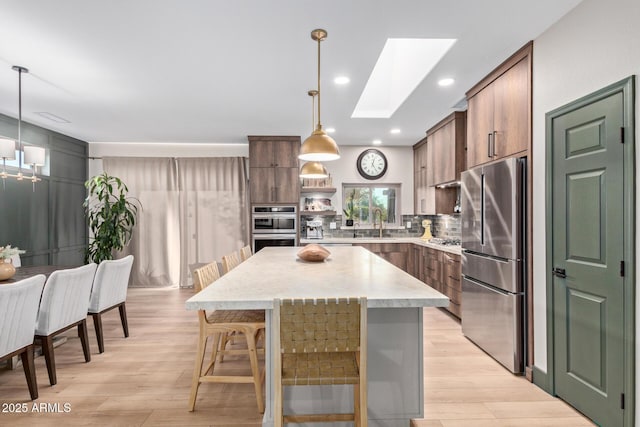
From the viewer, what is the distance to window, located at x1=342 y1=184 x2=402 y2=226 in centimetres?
652

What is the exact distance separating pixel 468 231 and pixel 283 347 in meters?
2.56

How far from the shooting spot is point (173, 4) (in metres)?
2.16

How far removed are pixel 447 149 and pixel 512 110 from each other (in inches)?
71.2

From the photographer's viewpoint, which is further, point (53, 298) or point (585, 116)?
point (53, 298)

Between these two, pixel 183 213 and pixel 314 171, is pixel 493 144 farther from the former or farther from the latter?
pixel 183 213

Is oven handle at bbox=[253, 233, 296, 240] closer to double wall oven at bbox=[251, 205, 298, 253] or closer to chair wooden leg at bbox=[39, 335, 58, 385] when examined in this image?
double wall oven at bbox=[251, 205, 298, 253]

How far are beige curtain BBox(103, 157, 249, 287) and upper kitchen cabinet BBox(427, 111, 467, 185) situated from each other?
3.17 meters

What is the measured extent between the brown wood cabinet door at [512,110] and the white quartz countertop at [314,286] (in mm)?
1456

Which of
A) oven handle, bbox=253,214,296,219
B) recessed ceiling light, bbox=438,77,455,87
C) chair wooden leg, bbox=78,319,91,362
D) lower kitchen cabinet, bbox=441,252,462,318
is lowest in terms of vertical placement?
chair wooden leg, bbox=78,319,91,362

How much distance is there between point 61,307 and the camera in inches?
109

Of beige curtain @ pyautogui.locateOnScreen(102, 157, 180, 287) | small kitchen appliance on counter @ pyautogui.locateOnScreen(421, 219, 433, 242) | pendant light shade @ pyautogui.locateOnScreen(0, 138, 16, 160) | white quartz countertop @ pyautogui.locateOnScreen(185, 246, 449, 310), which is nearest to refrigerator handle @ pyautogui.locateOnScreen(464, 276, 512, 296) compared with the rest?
white quartz countertop @ pyautogui.locateOnScreen(185, 246, 449, 310)

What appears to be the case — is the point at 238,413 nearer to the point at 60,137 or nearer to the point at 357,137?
the point at 357,137

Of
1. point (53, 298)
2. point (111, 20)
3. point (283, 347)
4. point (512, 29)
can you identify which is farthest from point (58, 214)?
point (512, 29)

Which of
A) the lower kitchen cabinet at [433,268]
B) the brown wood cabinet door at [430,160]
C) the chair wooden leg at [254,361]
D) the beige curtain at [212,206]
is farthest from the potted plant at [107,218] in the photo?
the brown wood cabinet door at [430,160]
